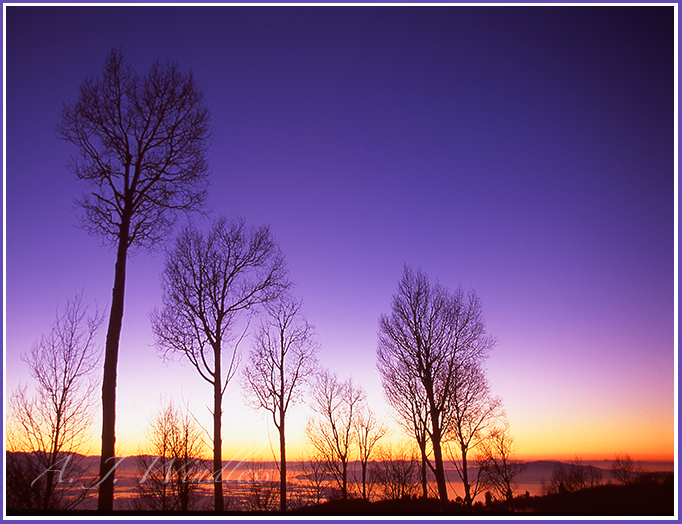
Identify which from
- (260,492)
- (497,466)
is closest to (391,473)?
(497,466)

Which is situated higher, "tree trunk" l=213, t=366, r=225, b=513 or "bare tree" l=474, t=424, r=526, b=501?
"tree trunk" l=213, t=366, r=225, b=513

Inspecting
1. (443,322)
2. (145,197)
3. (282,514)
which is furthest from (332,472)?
(145,197)

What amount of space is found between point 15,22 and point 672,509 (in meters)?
14.8

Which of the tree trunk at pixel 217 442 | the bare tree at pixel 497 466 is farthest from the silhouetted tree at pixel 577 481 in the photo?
the tree trunk at pixel 217 442

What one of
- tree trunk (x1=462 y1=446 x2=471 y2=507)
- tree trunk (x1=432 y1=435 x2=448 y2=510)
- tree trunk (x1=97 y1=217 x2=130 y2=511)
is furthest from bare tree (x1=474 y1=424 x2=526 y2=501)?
tree trunk (x1=97 y1=217 x2=130 y2=511)

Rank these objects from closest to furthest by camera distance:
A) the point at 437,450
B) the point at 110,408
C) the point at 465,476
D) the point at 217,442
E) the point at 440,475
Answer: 1. the point at 110,408
2. the point at 217,442
3. the point at 440,475
4. the point at 437,450
5. the point at 465,476

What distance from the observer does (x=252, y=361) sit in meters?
12.2

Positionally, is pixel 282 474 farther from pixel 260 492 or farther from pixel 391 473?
pixel 391 473

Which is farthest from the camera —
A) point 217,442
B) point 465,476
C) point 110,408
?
point 465,476

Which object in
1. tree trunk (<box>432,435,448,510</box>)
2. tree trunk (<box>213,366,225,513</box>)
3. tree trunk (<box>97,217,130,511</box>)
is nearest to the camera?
tree trunk (<box>97,217,130,511</box>)

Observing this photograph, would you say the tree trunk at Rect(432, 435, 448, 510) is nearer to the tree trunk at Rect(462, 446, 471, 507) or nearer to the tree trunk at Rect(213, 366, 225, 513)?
the tree trunk at Rect(213, 366, 225, 513)

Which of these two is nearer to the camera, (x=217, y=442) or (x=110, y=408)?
(x=110, y=408)

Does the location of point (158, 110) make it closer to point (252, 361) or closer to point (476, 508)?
point (252, 361)

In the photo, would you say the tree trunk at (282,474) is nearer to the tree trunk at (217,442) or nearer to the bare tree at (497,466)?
the tree trunk at (217,442)
